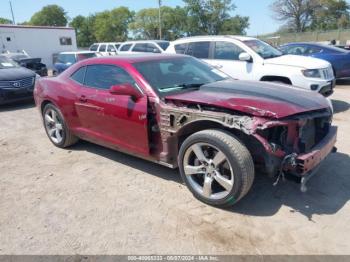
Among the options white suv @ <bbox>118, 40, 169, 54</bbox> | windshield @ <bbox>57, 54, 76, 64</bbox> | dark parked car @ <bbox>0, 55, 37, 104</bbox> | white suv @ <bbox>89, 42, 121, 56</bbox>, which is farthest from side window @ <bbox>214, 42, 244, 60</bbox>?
white suv @ <bbox>89, 42, 121, 56</bbox>

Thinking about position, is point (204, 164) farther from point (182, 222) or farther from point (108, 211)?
point (108, 211)

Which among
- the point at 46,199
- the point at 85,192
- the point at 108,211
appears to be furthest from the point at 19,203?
the point at 108,211

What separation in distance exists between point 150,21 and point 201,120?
78.3m

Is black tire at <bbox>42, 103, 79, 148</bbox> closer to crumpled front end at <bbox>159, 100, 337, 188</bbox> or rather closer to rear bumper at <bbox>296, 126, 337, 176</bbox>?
crumpled front end at <bbox>159, 100, 337, 188</bbox>

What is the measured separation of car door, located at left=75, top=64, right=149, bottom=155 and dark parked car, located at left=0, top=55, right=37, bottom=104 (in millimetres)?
5224

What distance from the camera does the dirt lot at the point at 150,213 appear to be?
2959 mm

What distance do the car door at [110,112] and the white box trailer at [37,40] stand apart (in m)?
24.3

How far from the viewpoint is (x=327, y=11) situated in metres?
65.9

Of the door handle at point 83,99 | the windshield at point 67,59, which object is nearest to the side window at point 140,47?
the windshield at point 67,59

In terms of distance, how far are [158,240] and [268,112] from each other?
1561 millimetres

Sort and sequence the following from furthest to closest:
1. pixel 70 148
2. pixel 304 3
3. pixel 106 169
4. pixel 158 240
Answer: pixel 304 3 < pixel 70 148 < pixel 106 169 < pixel 158 240

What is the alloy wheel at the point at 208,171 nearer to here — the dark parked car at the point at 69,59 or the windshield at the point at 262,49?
the windshield at the point at 262,49

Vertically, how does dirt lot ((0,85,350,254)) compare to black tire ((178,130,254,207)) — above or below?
below

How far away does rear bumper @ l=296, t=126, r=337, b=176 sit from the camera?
307cm
